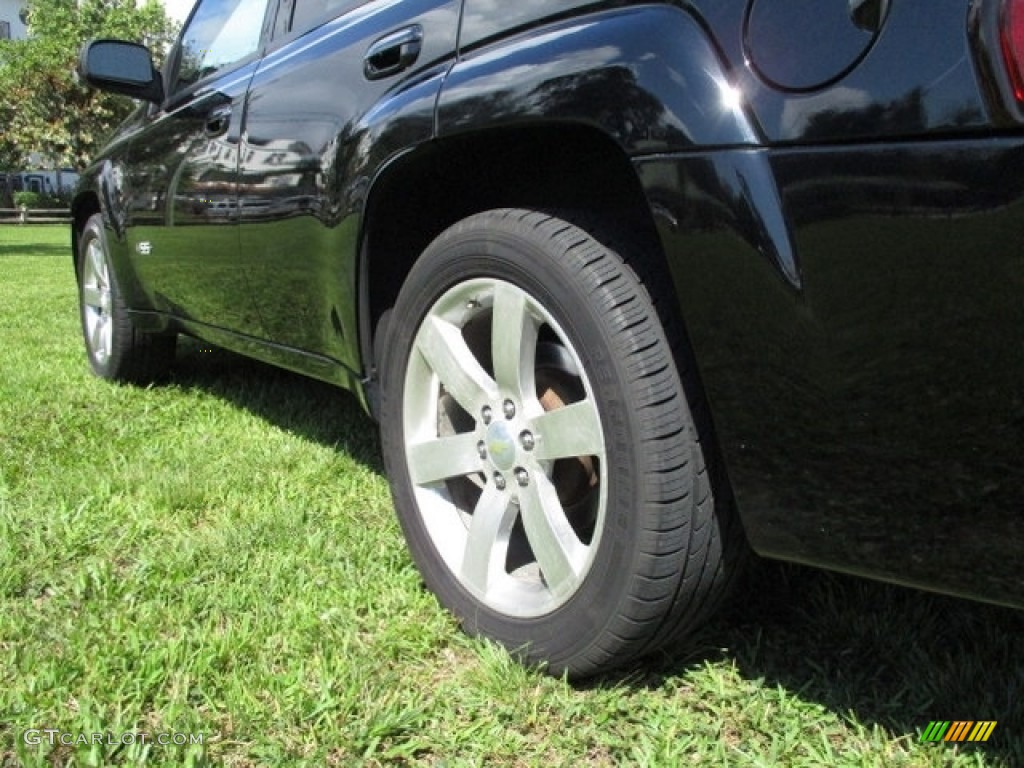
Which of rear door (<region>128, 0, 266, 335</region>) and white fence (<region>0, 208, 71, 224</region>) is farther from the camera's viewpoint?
white fence (<region>0, 208, 71, 224</region>)

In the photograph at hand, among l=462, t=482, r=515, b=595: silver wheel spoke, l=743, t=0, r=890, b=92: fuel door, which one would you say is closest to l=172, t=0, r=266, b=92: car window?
l=462, t=482, r=515, b=595: silver wheel spoke

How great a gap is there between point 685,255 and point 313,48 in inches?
57.3

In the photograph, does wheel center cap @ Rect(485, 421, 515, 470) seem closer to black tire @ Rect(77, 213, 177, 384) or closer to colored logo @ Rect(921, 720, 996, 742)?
colored logo @ Rect(921, 720, 996, 742)

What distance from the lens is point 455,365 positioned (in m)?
1.88

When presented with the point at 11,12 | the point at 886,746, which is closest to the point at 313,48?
the point at 886,746

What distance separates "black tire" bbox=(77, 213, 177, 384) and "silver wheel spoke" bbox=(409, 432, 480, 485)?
246cm

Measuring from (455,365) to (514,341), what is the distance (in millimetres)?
170

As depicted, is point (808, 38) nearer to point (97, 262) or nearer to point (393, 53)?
point (393, 53)

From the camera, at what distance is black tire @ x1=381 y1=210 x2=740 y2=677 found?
1.50 metres

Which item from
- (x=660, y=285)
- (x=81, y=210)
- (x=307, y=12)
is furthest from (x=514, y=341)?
(x=81, y=210)

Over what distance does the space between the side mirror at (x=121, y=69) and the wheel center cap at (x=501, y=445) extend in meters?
2.49

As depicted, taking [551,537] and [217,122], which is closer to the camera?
[551,537]

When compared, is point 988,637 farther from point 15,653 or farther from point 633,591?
point 15,653

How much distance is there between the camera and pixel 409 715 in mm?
1658
